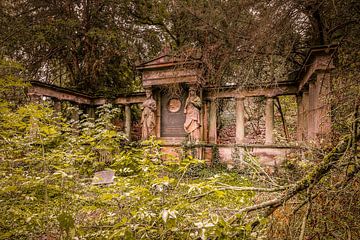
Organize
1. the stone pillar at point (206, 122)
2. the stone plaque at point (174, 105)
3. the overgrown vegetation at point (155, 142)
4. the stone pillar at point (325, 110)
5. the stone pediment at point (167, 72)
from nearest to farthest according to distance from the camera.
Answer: the overgrown vegetation at point (155, 142) < the stone pillar at point (325, 110) < the stone pediment at point (167, 72) < the stone pillar at point (206, 122) < the stone plaque at point (174, 105)

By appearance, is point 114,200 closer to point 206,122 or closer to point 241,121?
point 241,121

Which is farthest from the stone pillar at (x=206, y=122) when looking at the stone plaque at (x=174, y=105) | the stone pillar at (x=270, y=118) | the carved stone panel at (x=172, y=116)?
the stone pillar at (x=270, y=118)

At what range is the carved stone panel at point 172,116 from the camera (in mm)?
11305

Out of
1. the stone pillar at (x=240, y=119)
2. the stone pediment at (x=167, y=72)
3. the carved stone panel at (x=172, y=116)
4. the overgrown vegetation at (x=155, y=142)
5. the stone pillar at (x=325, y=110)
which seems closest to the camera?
the overgrown vegetation at (x=155, y=142)

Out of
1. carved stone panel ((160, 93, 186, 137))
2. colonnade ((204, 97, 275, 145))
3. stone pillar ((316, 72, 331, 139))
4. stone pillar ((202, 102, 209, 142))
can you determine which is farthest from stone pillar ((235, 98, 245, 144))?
stone pillar ((316, 72, 331, 139))

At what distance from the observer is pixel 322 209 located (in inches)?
76.2

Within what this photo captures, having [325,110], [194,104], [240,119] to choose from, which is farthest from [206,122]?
[325,110]

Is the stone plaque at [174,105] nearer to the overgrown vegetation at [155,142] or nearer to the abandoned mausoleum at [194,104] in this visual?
the abandoned mausoleum at [194,104]

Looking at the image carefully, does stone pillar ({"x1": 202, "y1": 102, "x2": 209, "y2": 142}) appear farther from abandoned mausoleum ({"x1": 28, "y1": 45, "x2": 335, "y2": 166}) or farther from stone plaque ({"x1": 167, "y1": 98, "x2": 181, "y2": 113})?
stone plaque ({"x1": 167, "y1": 98, "x2": 181, "y2": 113})

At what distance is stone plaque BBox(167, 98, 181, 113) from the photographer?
37.5 feet

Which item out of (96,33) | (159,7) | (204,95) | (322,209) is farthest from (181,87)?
(322,209)

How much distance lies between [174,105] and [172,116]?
20.8 inches

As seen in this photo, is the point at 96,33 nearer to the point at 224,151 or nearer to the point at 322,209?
the point at 224,151

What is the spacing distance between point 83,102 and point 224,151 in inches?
297
